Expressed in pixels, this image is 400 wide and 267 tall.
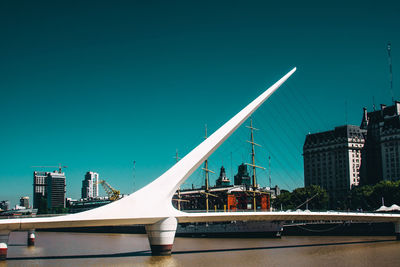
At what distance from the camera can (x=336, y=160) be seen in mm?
88688

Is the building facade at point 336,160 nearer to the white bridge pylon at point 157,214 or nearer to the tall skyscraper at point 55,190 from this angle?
the white bridge pylon at point 157,214

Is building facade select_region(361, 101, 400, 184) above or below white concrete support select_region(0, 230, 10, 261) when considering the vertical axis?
above

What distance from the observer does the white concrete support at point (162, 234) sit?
84.3 feet

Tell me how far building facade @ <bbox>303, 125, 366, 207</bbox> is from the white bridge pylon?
5971cm

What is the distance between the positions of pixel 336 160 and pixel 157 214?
69.5m

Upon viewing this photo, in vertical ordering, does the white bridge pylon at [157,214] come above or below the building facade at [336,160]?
below

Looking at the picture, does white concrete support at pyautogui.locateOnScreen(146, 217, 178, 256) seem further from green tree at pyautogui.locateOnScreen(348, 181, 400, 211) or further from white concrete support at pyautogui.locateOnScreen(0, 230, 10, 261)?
green tree at pyautogui.locateOnScreen(348, 181, 400, 211)

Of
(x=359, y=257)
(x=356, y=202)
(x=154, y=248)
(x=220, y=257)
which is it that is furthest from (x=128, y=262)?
(x=356, y=202)

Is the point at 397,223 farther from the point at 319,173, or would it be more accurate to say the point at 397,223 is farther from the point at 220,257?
the point at 319,173

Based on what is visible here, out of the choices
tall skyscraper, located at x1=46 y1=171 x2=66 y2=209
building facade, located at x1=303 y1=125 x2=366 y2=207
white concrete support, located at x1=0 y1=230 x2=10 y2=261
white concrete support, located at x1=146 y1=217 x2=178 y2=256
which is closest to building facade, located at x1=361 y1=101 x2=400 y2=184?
building facade, located at x1=303 y1=125 x2=366 y2=207

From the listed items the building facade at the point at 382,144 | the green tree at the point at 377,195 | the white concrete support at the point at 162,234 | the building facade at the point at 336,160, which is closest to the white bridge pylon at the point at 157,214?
the white concrete support at the point at 162,234

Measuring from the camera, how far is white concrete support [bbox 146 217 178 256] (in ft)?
84.3

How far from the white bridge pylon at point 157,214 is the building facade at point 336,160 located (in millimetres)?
59706

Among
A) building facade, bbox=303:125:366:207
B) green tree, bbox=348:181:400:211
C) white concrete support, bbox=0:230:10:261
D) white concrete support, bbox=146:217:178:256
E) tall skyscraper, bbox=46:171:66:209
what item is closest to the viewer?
white concrete support, bbox=0:230:10:261
